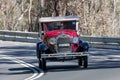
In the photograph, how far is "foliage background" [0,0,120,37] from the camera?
56844 millimetres

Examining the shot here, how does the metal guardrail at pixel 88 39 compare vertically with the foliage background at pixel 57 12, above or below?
below

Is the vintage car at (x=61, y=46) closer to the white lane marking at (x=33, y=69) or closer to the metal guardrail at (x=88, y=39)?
the white lane marking at (x=33, y=69)

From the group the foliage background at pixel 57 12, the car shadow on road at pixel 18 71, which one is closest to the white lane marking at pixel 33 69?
the car shadow on road at pixel 18 71

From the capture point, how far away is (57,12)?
5741cm

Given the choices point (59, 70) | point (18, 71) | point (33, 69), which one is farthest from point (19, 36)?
point (59, 70)

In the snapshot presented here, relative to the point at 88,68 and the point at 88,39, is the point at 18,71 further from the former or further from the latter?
the point at 88,39

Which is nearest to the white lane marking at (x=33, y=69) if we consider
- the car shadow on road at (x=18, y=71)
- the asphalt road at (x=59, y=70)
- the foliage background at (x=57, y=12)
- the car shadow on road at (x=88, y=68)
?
the asphalt road at (x=59, y=70)

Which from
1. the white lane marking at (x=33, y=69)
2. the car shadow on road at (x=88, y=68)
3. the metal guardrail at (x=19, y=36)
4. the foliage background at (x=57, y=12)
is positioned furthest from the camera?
the foliage background at (x=57, y=12)

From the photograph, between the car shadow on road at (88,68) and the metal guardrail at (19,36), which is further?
the metal guardrail at (19,36)

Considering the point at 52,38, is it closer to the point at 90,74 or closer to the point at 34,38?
the point at 90,74

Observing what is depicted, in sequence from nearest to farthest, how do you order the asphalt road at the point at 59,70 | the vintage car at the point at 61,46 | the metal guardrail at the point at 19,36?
the asphalt road at the point at 59,70 < the vintage car at the point at 61,46 < the metal guardrail at the point at 19,36

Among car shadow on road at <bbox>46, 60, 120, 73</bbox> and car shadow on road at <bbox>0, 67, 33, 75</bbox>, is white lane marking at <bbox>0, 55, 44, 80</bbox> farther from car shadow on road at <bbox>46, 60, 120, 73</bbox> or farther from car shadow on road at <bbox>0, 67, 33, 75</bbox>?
car shadow on road at <bbox>46, 60, 120, 73</bbox>

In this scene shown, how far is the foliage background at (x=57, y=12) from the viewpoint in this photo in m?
56.8

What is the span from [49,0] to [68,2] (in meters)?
2.14
